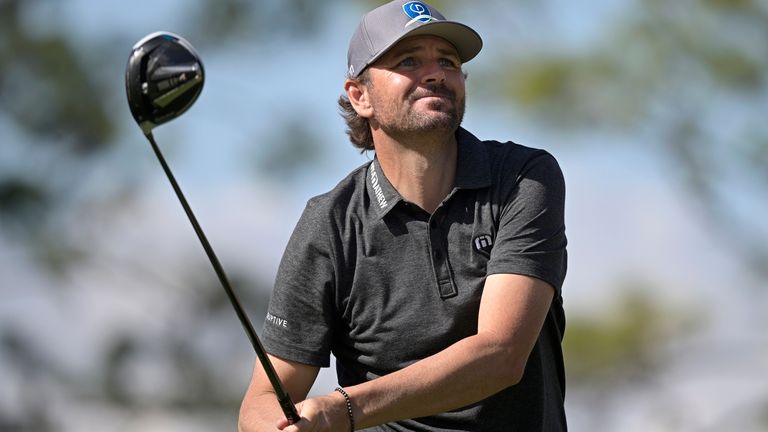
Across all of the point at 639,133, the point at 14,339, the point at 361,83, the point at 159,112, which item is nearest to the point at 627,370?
the point at 639,133

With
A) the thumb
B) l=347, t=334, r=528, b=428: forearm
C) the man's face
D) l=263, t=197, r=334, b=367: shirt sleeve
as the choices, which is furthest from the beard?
the thumb

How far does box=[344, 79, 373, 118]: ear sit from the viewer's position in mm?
4352

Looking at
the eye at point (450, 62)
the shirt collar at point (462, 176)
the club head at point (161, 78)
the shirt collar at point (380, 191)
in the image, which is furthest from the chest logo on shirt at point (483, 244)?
the club head at point (161, 78)

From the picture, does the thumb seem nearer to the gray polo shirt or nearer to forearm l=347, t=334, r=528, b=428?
forearm l=347, t=334, r=528, b=428

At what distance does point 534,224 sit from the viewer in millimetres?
3951

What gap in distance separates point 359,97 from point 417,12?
1.25 ft

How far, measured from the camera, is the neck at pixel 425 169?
4102mm

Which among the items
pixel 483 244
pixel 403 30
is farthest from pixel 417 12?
pixel 483 244

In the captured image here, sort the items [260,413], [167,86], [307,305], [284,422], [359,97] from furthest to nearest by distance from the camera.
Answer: [359,97] < [307,305] < [260,413] < [284,422] < [167,86]

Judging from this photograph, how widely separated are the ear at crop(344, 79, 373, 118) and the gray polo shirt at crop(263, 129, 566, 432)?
33 cm

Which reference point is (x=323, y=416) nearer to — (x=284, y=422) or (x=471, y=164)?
(x=284, y=422)

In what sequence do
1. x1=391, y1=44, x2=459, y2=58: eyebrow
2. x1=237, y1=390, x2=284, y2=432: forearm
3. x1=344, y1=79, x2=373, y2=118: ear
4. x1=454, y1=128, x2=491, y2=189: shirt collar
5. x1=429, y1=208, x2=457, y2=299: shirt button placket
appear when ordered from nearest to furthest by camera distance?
x1=237, y1=390, x2=284, y2=432: forearm
x1=429, y1=208, x2=457, y2=299: shirt button placket
x1=454, y1=128, x2=491, y2=189: shirt collar
x1=391, y1=44, x2=459, y2=58: eyebrow
x1=344, y1=79, x2=373, y2=118: ear

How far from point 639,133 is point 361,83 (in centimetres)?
941

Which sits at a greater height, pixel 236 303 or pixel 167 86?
pixel 167 86
